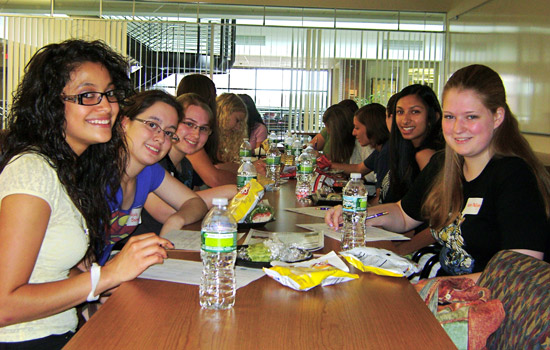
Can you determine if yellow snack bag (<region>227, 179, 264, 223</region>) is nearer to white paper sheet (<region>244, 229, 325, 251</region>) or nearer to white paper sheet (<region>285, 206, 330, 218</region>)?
white paper sheet (<region>244, 229, 325, 251</region>)

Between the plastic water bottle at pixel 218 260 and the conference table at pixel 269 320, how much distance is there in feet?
0.09

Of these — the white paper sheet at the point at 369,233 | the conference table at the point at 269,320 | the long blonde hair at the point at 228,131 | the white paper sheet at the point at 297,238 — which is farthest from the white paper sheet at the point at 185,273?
the long blonde hair at the point at 228,131

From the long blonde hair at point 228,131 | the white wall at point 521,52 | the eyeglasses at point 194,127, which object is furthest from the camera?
the white wall at point 521,52

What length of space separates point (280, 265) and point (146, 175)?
3.62 feet

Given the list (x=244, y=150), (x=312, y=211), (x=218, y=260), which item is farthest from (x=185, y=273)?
(x=244, y=150)

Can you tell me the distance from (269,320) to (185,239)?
878 mm

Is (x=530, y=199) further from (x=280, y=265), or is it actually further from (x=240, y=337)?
(x=240, y=337)

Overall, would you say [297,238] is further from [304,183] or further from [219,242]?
[304,183]

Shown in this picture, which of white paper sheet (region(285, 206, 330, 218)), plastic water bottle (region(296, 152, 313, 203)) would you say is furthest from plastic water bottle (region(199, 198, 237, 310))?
plastic water bottle (region(296, 152, 313, 203))

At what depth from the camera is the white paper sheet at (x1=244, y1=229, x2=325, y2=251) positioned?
1914 millimetres

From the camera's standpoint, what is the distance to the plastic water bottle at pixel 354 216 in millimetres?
1977

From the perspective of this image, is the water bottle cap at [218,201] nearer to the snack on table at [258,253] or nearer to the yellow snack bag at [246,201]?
the snack on table at [258,253]

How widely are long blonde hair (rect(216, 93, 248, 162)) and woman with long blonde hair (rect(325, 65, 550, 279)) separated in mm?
3032

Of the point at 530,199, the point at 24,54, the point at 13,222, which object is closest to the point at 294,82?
the point at 24,54
